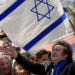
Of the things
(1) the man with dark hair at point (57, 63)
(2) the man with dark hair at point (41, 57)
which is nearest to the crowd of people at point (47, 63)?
(1) the man with dark hair at point (57, 63)

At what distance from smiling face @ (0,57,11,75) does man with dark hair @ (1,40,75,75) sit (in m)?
0.18

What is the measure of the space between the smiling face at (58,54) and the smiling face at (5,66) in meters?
0.59

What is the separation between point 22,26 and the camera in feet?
7.96

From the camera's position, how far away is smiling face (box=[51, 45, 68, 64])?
217 cm

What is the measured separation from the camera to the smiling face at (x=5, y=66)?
7.49ft

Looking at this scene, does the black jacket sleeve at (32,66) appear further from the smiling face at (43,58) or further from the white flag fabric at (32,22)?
the smiling face at (43,58)

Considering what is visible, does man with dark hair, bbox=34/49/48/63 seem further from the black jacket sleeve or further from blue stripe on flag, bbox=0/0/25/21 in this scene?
blue stripe on flag, bbox=0/0/25/21

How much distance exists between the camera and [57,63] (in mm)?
2174

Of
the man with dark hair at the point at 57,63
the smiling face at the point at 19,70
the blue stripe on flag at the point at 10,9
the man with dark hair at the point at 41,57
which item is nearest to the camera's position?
the man with dark hair at the point at 57,63

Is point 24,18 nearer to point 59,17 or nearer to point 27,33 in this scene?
point 27,33

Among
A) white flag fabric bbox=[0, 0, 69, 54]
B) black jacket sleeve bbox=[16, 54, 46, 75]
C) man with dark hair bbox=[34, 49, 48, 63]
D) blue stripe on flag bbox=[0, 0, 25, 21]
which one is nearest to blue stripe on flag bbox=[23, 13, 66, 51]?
white flag fabric bbox=[0, 0, 69, 54]

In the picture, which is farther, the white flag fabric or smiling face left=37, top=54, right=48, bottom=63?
smiling face left=37, top=54, right=48, bottom=63

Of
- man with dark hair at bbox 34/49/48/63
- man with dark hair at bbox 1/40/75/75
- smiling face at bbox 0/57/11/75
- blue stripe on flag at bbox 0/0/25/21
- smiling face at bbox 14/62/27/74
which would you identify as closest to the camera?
man with dark hair at bbox 1/40/75/75

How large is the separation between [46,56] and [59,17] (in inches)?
32.5
